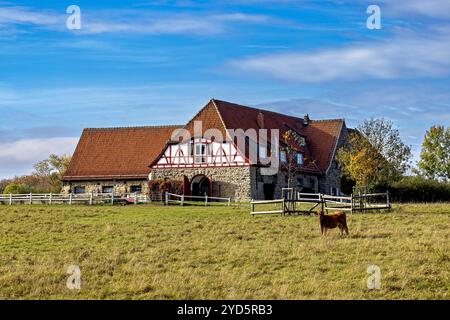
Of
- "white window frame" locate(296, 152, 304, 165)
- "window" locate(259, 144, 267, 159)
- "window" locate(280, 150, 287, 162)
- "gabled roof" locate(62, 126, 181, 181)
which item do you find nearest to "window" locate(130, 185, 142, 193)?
"gabled roof" locate(62, 126, 181, 181)

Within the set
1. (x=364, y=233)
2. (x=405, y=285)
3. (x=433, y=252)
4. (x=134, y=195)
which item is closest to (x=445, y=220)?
(x=364, y=233)

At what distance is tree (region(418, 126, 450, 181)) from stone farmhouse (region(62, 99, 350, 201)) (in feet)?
59.8

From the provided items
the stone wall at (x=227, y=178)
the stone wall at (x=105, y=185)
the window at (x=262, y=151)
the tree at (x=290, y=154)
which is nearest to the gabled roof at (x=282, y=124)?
the tree at (x=290, y=154)

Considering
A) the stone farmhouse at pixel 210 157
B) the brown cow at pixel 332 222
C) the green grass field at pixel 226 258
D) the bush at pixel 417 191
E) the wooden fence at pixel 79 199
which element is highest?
the stone farmhouse at pixel 210 157

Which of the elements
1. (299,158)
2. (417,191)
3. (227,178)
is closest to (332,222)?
(227,178)

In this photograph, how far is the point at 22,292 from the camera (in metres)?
18.0

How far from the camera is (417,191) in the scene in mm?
53531

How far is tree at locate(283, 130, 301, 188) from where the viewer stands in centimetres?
5473

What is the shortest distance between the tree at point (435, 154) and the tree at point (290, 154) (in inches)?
961

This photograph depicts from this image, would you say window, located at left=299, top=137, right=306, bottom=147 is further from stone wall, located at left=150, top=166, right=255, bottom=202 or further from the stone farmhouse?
stone wall, located at left=150, top=166, right=255, bottom=202

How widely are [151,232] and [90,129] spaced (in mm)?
35886

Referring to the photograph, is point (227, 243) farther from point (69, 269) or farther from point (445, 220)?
point (445, 220)

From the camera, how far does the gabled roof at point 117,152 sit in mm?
58062

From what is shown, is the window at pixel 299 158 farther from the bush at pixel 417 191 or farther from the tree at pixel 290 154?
the bush at pixel 417 191
